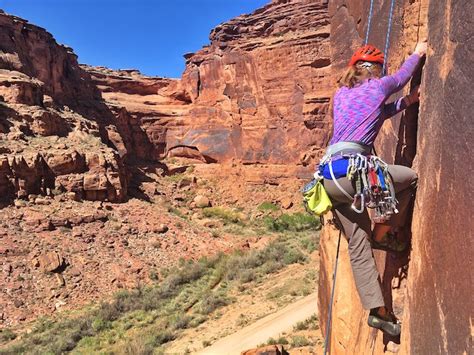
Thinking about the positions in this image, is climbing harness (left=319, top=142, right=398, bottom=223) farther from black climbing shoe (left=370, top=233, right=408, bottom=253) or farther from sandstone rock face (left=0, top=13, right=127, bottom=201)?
sandstone rock face (left=0, top=13, right=127, bottom=201)

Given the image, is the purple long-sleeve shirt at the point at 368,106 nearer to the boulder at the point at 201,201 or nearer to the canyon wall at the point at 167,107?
the canyon wall at the point at 167,107

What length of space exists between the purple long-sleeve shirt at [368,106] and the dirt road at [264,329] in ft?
20.5

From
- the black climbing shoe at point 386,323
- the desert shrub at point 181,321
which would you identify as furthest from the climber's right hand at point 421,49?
the desert shrub at point 181,321

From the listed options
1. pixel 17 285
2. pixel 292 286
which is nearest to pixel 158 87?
pixel 17 285

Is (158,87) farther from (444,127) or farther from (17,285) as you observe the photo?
(444,127)

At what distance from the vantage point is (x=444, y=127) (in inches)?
96.4

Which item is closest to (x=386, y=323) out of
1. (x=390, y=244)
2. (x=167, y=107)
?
(x=390, y=244)

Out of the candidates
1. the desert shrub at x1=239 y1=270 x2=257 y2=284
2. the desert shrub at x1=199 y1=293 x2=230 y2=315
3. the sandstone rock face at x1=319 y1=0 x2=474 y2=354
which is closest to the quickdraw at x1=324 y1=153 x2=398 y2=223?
the sandstone rock face at x1=319 y1=0 x2=474 y2=354

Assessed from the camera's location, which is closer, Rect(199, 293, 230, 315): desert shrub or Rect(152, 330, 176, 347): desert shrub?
Rect(152, 330, 176, 347): desert shrub

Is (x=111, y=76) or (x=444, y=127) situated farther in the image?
(x=111, y=76)

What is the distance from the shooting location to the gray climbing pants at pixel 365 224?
2964mm

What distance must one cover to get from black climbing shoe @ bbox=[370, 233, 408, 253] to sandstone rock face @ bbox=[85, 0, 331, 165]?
81.0ft

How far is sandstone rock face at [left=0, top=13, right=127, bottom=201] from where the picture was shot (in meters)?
20.3

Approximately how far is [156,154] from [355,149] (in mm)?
33746
